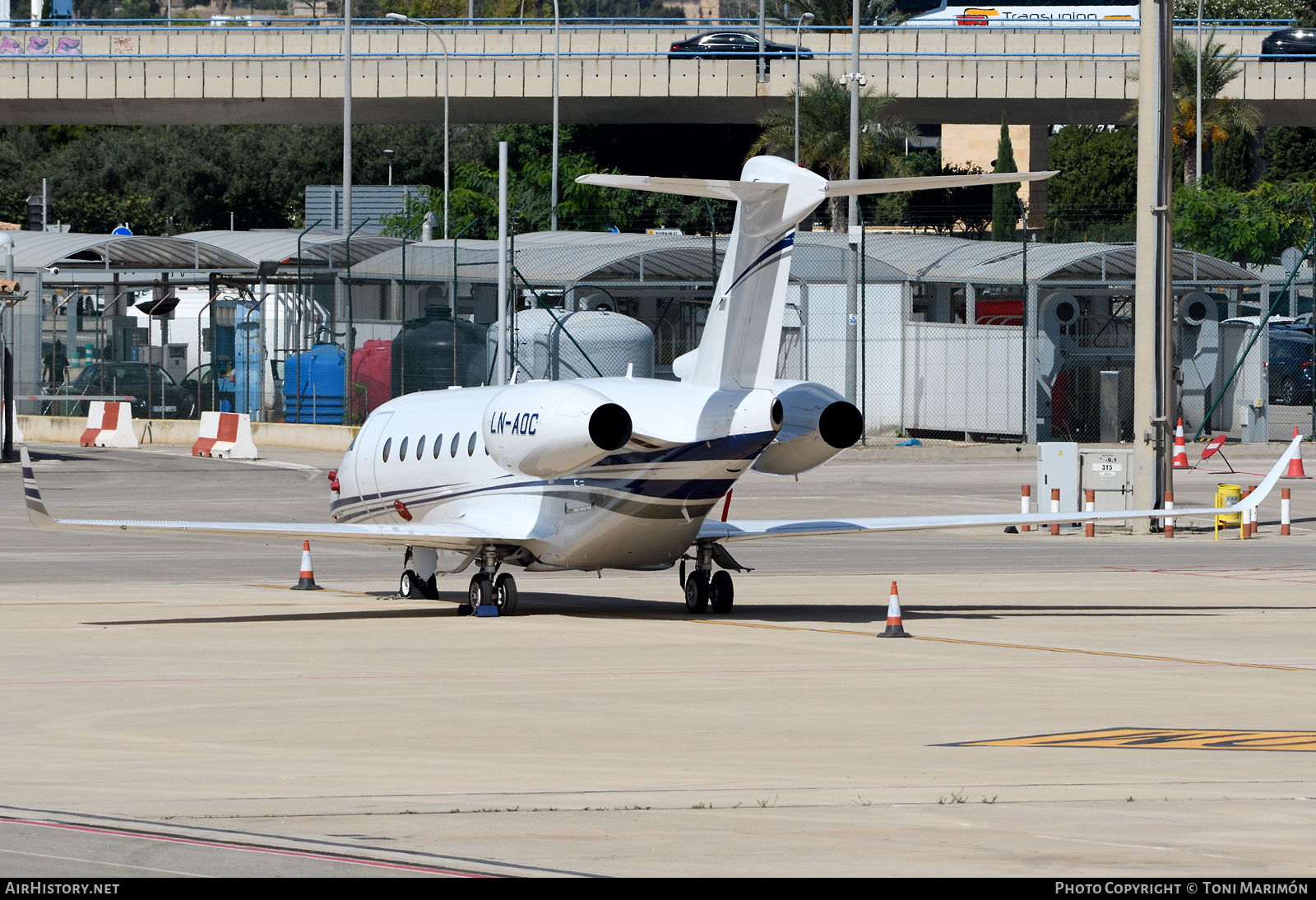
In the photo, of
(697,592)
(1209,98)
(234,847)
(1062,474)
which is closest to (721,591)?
(697,592)

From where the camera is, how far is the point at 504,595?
22.5m

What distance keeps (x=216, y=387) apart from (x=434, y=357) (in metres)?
9.01

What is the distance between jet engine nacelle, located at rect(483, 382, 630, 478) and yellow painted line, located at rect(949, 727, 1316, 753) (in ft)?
24.9

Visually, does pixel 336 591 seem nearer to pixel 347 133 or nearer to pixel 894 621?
pixel 894 621

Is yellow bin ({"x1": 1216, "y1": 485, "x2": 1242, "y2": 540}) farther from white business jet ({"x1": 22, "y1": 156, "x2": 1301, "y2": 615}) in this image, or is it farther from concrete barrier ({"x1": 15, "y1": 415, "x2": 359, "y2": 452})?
concrete barrier ({"x1": 15, "y1": 415, "x2": 359, "y2": 452})

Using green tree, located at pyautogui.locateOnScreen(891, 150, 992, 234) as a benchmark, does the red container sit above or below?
below

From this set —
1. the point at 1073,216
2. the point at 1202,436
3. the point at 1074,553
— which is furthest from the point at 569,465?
the point at 1073,216

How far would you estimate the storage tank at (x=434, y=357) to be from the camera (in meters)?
52.1

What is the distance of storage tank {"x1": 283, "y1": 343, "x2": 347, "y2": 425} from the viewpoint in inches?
2133

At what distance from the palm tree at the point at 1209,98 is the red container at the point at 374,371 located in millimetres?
50438

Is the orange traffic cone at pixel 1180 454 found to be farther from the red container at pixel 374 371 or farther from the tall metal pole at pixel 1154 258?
the red container at pixel 374 371

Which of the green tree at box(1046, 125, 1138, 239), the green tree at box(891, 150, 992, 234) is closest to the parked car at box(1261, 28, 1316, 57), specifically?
the green tree at box(891, 150, 992, 234)

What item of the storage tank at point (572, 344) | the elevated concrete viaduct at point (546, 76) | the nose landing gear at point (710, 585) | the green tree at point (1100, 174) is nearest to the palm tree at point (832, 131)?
the elevated concrete viaduct at point (546, 76)

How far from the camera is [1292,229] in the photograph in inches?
3204
